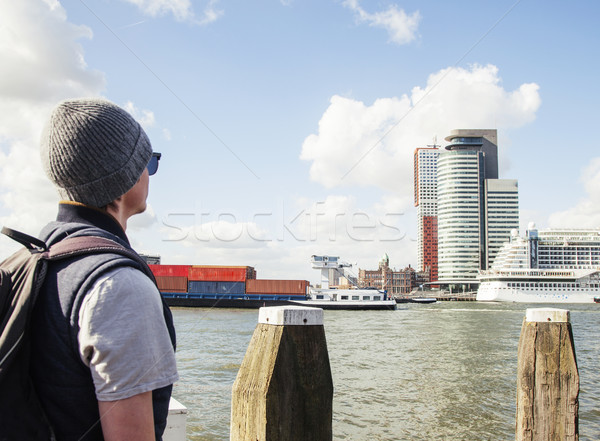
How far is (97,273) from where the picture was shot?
1.15 metres

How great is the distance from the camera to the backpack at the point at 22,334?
3.75 feet

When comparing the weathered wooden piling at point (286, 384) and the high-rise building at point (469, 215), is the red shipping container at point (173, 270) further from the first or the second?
the high-rise building at point (469, 215)

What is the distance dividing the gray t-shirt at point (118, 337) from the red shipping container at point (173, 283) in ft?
192

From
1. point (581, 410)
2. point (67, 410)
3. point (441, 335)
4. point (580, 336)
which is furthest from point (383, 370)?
point (580, 336)

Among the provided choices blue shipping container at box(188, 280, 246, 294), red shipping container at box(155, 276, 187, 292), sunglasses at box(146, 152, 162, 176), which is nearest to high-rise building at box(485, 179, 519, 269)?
blue shipping container at box(188, 280, 246, 294)

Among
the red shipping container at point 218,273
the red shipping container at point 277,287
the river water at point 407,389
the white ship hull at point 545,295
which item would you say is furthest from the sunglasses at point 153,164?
the white ship hull at point 545,295

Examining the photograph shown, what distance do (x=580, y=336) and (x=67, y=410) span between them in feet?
93.4

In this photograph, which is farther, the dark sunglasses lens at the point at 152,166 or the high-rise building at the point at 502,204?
the high-rise building at the point at 502,204

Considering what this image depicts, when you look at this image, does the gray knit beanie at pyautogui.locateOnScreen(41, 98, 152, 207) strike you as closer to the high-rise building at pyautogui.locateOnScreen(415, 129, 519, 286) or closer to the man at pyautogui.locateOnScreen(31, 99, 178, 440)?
the man at pyautogui.locateOnScreen(31, 99, 178, 440)

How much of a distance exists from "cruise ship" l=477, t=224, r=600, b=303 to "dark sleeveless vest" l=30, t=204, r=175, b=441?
9024 centimetres

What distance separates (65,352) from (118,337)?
6.2 inches

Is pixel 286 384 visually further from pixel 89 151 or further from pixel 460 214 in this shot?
pixel 460 214

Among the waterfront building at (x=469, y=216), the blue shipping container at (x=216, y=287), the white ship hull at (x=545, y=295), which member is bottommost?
the white ship hull at (x=545, y=295)

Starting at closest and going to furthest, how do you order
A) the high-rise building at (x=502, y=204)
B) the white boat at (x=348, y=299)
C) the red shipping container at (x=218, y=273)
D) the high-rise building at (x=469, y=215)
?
the white boat at (x=348, y=299) → the red shipping container at (x=218, y=273) → the high-rise building at (x=469, y=215) → the high-rise building at (x=502, y=204)
